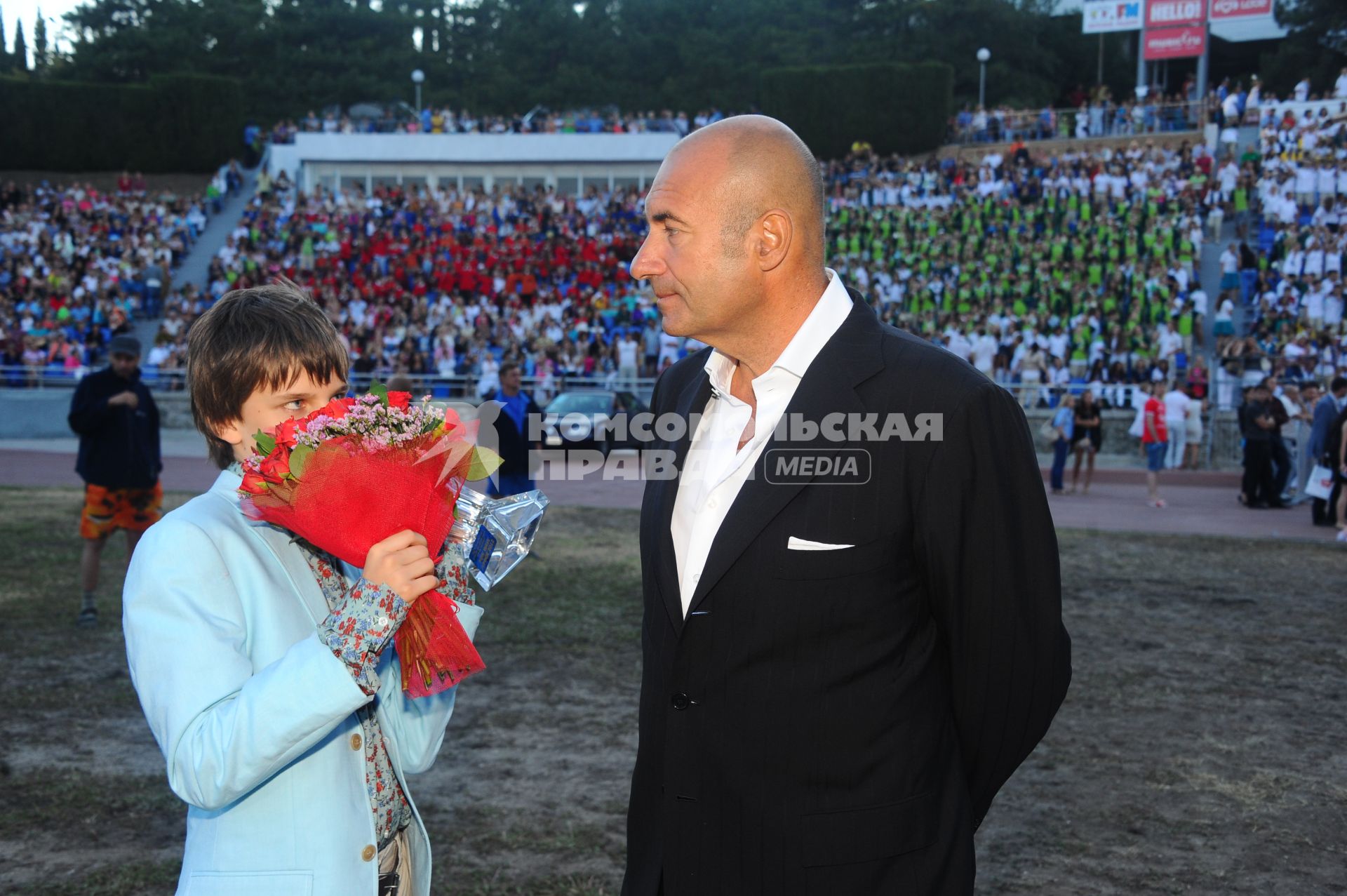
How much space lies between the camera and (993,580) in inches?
83.7

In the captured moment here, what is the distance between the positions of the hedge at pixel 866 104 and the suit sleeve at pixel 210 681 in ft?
137

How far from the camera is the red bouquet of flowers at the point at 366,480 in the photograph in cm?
195

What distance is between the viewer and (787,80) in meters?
44.1

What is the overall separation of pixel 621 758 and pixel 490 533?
11.2 feet

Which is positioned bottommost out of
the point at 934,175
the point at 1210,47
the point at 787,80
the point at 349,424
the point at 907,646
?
the point at 907,646

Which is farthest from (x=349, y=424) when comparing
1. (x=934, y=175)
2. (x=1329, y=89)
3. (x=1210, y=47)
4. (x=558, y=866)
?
(x=1210, y=47)

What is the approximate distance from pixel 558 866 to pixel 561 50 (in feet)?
200

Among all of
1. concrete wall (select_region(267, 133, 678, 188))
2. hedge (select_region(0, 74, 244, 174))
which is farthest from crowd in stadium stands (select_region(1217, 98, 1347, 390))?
hedge (select_region(0, 74, 244, 174))

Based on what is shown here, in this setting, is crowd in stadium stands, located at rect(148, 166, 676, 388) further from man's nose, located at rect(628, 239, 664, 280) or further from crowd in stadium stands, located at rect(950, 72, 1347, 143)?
man's nose, located at rect(628, 239, 664, 280)

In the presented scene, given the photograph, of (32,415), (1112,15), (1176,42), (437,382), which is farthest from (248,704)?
(1112,15)

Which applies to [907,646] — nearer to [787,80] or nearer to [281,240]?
[281,240]

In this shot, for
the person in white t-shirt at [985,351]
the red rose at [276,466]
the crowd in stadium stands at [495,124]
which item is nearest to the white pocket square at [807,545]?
the red rose at [276,466]

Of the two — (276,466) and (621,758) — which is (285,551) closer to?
(276,466)

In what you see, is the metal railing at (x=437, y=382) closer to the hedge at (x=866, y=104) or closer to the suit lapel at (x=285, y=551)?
the suit lapel at (x=285, y=551)
